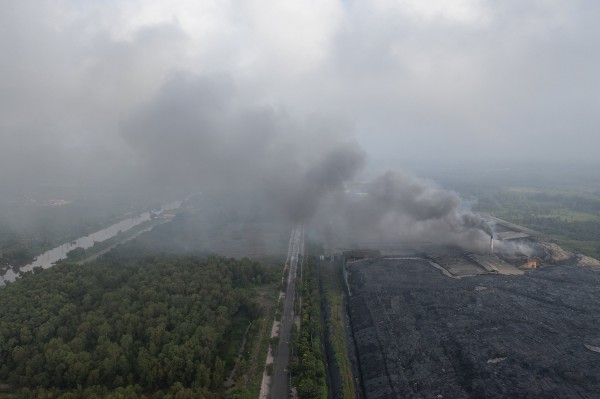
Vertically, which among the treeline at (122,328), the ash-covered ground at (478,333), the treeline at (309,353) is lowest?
the ash-covered ground at (478,333)

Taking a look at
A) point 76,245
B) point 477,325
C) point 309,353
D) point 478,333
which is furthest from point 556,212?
point 76,245

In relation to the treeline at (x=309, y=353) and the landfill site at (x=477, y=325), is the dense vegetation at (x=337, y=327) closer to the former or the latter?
the treeline at (x=309, y=353)

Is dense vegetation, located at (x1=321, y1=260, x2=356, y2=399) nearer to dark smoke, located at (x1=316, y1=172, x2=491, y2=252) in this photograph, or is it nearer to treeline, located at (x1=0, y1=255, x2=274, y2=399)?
treeline, located at (x1=0, y1=255, x2=274, y2=399)

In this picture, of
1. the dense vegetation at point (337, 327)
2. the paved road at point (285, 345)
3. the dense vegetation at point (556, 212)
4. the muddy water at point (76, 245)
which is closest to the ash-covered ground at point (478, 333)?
the dense vegetation at point (337, 327)

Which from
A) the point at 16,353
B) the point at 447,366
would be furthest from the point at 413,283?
the point at 16,353

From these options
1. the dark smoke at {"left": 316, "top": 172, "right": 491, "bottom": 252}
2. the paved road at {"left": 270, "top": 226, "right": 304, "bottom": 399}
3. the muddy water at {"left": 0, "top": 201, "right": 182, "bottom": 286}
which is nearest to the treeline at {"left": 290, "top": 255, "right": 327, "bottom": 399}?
the paved road at {"left": 270, "top": 226, "right": 304, "bottom": 399}

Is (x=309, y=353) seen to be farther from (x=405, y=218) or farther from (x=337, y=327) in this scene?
(x=405, y=218)
